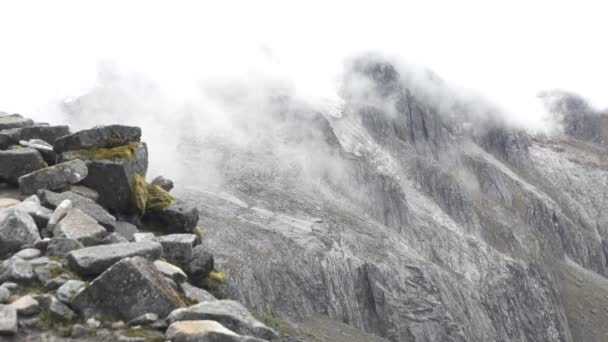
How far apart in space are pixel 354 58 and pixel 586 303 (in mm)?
100307

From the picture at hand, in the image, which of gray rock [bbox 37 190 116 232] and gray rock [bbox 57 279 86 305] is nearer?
gray rock [bbox 57 279 86 305]

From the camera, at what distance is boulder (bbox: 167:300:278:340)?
11.5 m

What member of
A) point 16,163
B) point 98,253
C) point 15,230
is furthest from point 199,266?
point 16,163

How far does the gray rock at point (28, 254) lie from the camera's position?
42.3ft

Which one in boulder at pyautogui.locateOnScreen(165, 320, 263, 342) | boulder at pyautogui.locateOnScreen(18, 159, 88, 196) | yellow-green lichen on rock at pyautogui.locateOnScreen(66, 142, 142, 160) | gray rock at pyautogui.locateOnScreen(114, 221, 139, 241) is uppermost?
yellow-green lichen on rock at pyautogui.locateOnScreen(66, 142, 142, 160)

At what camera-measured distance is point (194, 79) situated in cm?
15788

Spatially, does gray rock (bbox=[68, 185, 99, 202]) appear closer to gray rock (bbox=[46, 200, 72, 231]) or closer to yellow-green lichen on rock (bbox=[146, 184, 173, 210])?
gray rock (bbox=[46, 200, 72, 231])

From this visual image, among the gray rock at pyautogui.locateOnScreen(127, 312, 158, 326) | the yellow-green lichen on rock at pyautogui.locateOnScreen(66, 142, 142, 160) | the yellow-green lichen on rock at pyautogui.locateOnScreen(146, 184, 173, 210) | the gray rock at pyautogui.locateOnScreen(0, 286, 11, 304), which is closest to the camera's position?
the gray rock at pyautogui.locateOnScreen(0, 286, 11, 304)

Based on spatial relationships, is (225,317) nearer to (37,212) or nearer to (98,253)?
(98,253)

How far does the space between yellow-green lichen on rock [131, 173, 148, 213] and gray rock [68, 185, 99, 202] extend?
1117mm


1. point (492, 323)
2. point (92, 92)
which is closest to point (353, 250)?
point (492, 323)

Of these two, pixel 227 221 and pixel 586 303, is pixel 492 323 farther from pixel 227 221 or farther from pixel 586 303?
pixel 227 221

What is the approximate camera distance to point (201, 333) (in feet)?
35.2

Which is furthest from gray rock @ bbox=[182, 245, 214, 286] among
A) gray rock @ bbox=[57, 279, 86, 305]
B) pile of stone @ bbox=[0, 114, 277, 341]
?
gray rock @ bbox=[57, 279, 86, 305]
